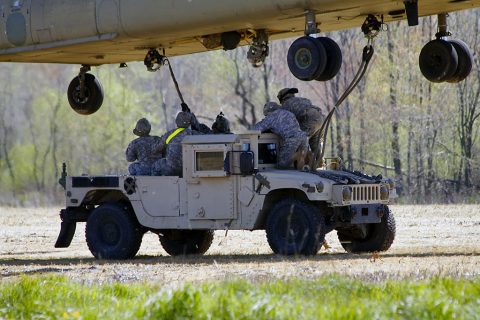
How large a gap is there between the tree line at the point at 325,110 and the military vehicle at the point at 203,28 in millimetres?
13195

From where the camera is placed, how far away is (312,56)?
1627cm

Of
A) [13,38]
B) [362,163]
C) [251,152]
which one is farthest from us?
[362,163]

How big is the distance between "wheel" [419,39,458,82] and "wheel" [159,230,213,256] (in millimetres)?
3834

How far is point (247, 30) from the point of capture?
59.4 ft

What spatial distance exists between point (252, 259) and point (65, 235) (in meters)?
3.02

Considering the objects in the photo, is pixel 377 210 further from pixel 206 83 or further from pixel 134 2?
pixel 206 83

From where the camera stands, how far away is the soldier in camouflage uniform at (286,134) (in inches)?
624

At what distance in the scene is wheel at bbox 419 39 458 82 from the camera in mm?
17328

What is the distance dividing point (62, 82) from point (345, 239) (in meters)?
35.7

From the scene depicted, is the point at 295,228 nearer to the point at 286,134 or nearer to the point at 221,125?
the point at 286,134

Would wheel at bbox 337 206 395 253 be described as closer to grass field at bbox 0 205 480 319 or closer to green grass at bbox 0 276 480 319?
grass field at bbox 0 205 480 319

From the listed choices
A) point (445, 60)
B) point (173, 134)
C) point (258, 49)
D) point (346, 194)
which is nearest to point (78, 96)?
point (258, 49)

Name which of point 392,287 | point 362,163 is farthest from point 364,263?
point 362,163

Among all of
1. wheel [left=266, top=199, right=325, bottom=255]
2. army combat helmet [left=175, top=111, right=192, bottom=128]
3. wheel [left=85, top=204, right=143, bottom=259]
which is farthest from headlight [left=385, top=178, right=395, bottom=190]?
wheel [left=85, top=204, right=143, bottom=259]
